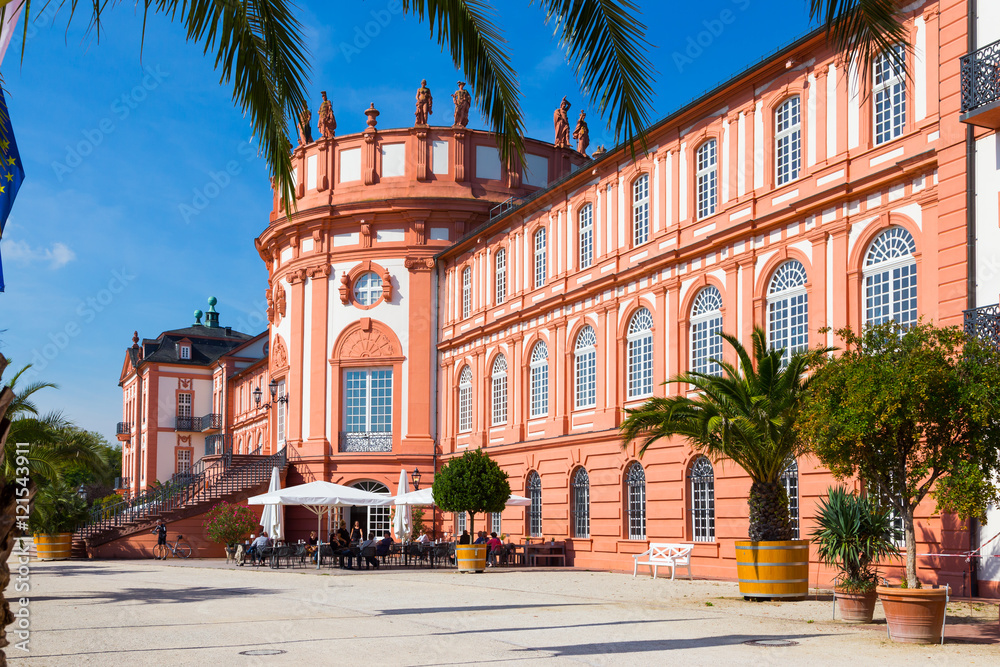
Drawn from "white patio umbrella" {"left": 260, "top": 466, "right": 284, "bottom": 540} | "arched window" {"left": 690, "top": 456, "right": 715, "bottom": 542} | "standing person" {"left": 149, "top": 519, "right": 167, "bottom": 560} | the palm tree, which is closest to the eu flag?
the palm tree

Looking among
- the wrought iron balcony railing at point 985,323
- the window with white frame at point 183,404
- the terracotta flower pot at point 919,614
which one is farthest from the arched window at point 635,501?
the window with white frame at point 183,404

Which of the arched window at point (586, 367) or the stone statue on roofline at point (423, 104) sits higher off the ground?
the stone statue on roofline at point (423, 104)

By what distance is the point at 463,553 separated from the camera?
89.0 ft

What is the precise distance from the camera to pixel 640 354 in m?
27.9

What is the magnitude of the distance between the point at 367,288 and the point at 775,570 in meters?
25.5

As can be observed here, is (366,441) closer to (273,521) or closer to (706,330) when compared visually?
(273,521)

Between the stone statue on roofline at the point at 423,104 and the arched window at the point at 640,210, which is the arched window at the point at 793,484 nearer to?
the arched window at the point at 640,210

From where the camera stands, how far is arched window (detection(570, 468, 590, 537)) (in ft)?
97.0

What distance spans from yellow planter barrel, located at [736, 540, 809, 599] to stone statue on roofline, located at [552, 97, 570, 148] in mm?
27412

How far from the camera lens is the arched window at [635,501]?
2688 centimetres

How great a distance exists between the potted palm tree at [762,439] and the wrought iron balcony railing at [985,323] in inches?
103

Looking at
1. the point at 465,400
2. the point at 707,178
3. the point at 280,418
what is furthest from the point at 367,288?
the point at 707,178

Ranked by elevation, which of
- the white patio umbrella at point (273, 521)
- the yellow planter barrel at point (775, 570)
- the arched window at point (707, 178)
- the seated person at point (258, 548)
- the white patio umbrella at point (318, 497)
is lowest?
the seated person at point (258, 548)

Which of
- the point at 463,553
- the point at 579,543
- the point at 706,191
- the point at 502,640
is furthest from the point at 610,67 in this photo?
the point at 579,543
